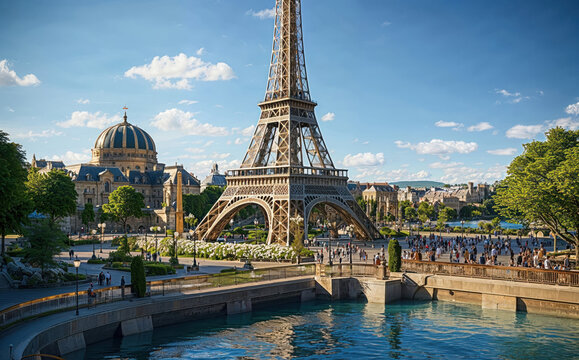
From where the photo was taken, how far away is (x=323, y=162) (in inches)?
2817

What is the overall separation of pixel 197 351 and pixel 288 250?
85.8 feet

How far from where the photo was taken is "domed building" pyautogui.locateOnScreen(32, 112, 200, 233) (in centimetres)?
13300

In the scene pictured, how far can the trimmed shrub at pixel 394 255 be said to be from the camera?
4091cm

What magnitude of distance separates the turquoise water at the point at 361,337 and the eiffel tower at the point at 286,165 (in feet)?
93.5

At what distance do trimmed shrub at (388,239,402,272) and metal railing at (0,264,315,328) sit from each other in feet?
20.4

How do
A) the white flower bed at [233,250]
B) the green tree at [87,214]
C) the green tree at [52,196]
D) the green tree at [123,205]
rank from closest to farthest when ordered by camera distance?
the white flower bed at [233,250]
the green tree at [52,196]
the green tree at [87,214]
the green tree at [123,205]

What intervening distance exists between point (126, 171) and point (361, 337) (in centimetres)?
12567

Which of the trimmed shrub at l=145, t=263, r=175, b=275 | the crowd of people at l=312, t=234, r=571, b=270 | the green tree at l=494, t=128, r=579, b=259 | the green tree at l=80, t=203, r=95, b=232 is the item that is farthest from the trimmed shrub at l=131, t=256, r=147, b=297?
the green tree at l=80, t=203, r=95, b=232

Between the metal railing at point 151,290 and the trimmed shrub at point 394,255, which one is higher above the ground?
the trimmed shrub at point 394,255

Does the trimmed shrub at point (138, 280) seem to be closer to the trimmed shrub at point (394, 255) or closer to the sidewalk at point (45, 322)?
the sidewalk at point (45, 322)

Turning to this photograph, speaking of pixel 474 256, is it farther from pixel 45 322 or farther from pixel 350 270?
pixel 45 322

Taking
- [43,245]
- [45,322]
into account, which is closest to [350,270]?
[43,245]

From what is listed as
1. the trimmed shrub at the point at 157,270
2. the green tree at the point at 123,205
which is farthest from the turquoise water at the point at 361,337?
the green tree at the point at 123,205

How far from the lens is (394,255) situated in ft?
135
